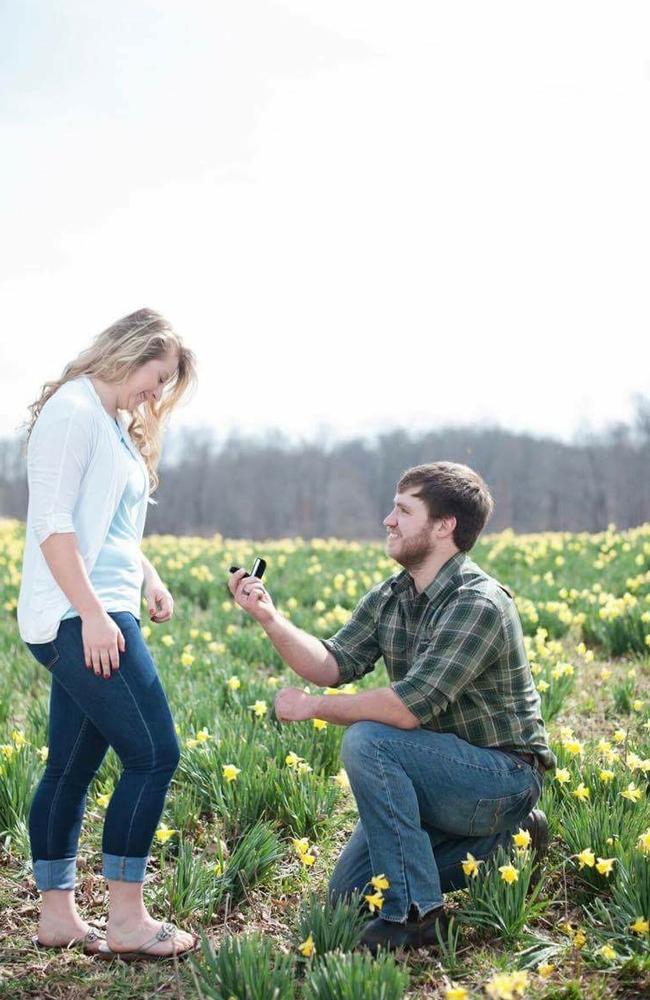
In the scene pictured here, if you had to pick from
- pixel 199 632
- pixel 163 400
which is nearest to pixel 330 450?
pixel 199 632

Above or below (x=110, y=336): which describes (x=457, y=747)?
below

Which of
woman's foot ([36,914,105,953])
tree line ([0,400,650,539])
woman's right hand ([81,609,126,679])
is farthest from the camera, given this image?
tree line ([0,400,650,539])

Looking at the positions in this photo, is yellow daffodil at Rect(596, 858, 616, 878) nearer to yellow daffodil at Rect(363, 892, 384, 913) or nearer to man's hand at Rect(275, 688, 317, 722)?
yellow daffodil at Rect(363, 892, 384, 913)

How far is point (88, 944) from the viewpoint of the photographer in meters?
2.99

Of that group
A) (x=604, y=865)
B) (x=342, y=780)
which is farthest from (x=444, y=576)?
(x=342, y=780)

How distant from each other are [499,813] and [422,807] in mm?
247

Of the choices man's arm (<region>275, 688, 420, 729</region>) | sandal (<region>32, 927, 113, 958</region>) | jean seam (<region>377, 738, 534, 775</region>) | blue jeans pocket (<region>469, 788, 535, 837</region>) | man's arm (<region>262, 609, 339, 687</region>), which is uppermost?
man's arm (<region>262, 609, 339, 687</region>)

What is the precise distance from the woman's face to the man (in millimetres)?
685

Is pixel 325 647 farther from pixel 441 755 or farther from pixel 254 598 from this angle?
pixel 441 755

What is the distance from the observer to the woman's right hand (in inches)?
106

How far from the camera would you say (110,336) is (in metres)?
2.96

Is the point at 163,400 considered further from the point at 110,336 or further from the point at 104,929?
the point at 104,929

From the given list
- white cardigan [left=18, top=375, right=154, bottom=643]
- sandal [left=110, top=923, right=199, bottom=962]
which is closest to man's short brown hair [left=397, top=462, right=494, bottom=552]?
white cardigan [left=18, top=375, right=154, bottom=643]

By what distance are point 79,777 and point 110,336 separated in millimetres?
1372
